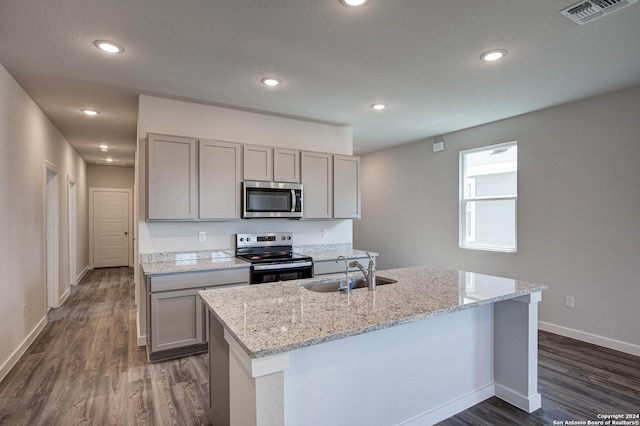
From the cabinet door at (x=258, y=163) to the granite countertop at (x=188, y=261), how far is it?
36.1 inches

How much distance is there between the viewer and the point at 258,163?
3848 mm

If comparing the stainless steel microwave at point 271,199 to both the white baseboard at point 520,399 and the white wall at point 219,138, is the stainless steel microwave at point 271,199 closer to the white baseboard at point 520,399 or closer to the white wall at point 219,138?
the white wall at point 219,138

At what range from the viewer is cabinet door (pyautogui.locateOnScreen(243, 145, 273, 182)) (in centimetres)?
378

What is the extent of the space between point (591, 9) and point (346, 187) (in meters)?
2.88

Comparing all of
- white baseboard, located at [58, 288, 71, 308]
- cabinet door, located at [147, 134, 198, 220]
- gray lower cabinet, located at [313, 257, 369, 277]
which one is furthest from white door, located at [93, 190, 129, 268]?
gray lower cabinet, located at [313, 257, 369, 277]

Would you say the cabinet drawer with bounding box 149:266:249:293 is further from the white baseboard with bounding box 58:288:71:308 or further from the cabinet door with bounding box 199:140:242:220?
the white baseboard with bounding box 58:288:71:308

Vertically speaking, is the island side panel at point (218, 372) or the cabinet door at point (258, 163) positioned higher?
the cabinet door at point (258, 163)

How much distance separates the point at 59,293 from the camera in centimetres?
511

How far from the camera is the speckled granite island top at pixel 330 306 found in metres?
1.42

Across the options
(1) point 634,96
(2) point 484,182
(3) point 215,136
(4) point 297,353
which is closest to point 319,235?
(3) point 215,136

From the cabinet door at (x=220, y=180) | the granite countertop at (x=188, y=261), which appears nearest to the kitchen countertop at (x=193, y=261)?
the granite countertop at (x=188, y=261)

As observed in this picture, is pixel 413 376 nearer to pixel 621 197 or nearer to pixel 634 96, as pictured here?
pixel 621 197

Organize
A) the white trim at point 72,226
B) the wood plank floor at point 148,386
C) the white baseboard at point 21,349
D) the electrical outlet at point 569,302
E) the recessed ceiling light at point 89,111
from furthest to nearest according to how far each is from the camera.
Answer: the white trim at point 72,226, the recessed ceiling light at point 89,111, the electrical outlet at point 569,302, the white baseboard at point 21,349, the wood plank floor at point 148,386

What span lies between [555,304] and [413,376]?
2.74 metres
